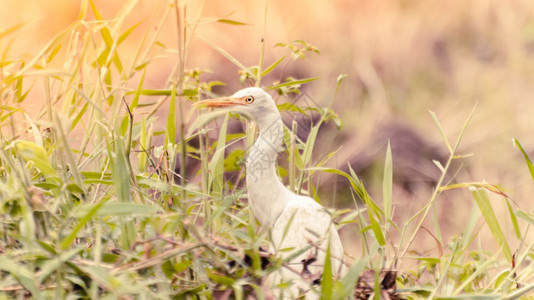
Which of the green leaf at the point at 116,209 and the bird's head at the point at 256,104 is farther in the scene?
the bird's head at the point at 256,104

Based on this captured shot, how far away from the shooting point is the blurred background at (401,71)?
8.86ft

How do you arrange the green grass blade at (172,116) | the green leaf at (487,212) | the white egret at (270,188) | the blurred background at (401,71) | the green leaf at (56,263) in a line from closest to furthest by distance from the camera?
the green leaf at (56,263), the green grass blade at (172,116), the green leaf at (487,212), the white egret at (270,188), the blurred background at (401,71)

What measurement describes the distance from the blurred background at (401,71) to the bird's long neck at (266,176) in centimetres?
126

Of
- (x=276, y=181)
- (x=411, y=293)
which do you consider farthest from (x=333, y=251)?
(x=411, y=293)

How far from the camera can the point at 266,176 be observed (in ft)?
3.98

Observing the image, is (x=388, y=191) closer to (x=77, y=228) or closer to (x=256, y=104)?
(x=256, y=104)

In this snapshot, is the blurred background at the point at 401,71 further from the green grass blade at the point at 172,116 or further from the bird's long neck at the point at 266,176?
the green grass blade at the point at 172,116

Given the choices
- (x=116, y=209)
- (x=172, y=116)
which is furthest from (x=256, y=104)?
(x=116, y=209)

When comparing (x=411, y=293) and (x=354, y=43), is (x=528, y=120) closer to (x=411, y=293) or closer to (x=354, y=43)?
(x=354, y=43)

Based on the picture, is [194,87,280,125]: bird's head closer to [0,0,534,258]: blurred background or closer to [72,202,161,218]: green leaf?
[72,202,161,218]: green leaf

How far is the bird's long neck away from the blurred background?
4.14 ft

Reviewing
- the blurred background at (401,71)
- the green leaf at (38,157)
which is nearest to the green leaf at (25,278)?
the green leaf at (38,157)

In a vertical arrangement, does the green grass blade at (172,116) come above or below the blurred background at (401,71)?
above

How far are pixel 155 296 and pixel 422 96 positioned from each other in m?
2.41
